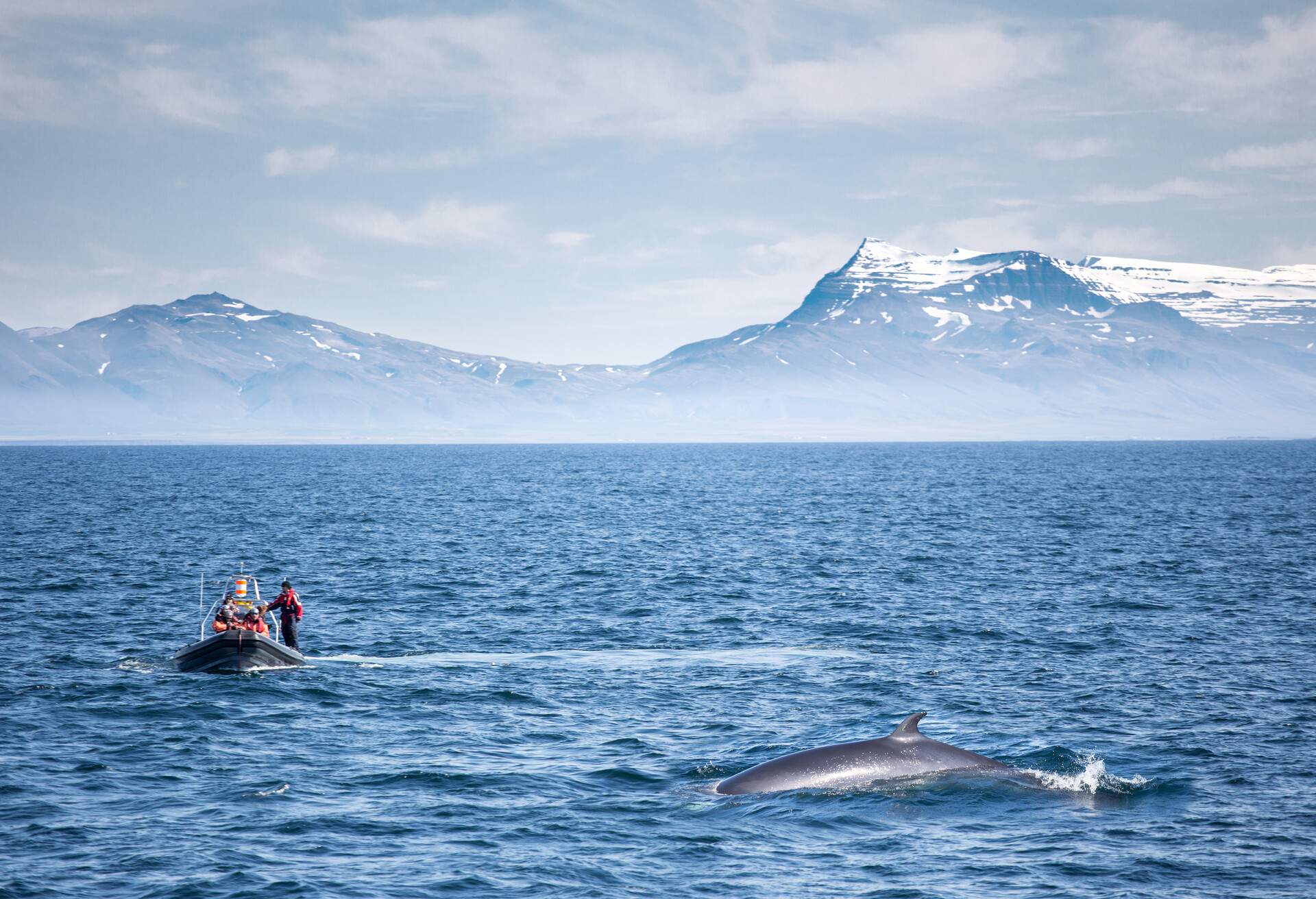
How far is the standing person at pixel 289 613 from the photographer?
41281 millimetres

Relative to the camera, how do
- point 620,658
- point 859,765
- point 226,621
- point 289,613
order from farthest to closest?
point 620,658, point 289,613, point 226,621, point 859,765

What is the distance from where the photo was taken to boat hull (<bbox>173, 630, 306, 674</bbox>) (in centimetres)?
3934

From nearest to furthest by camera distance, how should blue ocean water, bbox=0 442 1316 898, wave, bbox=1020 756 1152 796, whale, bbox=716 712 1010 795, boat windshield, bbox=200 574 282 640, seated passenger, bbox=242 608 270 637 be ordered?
blue ocean water, bbox=0 442 1316 898 → whale, bbox=716 712 1010 795 → wave, bbox=1020 756 1152 796 → seated passenger, bbox=242 608 270 637 → boat windshield, bbox=200 574 282 640

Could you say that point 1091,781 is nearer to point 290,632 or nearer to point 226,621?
point 290,632

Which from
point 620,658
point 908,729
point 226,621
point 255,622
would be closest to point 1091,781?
point 908,729

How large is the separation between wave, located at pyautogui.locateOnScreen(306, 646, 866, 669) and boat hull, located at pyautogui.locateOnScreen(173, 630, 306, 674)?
98.2 inches

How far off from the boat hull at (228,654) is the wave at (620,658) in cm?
249

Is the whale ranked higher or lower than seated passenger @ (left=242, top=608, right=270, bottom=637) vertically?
lower

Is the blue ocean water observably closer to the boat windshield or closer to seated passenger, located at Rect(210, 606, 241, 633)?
the boat windshield

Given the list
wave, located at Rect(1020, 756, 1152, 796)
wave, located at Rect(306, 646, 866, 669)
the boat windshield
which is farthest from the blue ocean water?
the boat windshield

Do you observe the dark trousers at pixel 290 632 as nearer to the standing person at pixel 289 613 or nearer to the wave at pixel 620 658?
the standing person at pixel 289 613

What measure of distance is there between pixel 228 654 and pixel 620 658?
13.0 metres

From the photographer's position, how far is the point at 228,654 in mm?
39406

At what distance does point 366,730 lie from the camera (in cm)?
3275
